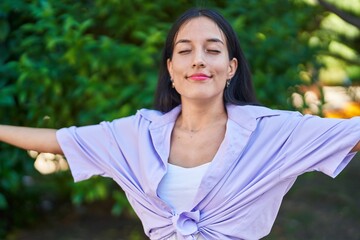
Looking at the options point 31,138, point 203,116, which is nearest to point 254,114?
point 203,116

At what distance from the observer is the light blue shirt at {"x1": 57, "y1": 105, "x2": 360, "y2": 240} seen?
8.02ft

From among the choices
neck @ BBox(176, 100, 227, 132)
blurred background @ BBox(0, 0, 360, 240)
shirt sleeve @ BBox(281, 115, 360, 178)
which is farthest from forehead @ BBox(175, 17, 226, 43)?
blurred background @ BBox(0, 0, 360, 240)

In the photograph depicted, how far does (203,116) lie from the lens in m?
2.63

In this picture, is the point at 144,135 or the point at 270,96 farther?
the point at 270,96

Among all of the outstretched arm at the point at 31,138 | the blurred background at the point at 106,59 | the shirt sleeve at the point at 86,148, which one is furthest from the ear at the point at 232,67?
the blurred background at the point at 106,59

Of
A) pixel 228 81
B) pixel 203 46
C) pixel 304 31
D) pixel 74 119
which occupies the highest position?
pixel 203 46

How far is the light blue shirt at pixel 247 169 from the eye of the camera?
2.45 metres

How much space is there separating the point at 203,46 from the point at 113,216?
3.47m

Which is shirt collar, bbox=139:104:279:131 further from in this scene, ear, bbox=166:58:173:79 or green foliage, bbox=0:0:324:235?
green foliage, bbox=0:0:324:235

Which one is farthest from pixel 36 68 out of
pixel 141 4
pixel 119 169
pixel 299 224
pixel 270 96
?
pixel 299 224

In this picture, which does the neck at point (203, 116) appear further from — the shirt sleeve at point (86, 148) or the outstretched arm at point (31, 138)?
the outstretched arm at point (31, 138)

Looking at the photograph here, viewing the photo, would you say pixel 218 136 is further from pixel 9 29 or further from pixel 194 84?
pixel 9 29

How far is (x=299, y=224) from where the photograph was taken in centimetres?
588

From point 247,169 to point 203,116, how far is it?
0.88 feet
